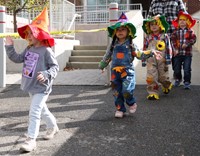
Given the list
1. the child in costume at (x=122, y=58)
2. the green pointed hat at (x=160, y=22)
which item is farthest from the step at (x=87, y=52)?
the child in costume at (x=122, y=58)

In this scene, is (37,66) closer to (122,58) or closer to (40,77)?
(40,77)

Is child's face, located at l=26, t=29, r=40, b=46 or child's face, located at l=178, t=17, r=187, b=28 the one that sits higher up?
child's face, located at l=178, t=17, r=187, b=28

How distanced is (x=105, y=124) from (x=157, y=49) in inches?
79.4

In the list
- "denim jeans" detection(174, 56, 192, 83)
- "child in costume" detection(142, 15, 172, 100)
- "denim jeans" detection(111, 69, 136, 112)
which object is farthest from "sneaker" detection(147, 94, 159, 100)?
"denim jeans" detection(174, 56, 192, 83)

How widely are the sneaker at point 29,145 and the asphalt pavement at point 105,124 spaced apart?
0.18ft

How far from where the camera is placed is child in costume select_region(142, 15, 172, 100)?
609cm

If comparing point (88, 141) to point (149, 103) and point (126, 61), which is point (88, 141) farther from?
point (149, 103)

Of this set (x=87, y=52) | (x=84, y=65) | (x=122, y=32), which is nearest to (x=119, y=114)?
(x=122, y=32)

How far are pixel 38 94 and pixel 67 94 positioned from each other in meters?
2.96

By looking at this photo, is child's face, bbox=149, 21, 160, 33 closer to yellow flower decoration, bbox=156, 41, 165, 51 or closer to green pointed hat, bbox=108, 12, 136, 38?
yellow flower decoration, bbox=156, 41, 165, 51

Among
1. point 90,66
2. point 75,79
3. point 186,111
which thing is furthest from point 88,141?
point 90,66

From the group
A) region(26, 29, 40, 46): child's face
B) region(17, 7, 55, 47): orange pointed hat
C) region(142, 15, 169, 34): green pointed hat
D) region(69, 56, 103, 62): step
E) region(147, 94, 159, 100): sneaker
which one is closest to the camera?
region(17, 7, 55, 47): orange pointed hat

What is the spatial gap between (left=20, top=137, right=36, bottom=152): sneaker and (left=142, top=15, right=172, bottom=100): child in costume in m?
2.92

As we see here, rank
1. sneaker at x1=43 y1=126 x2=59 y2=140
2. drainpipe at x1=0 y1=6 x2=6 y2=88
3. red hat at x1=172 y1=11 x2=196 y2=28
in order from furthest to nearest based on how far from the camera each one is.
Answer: drainpipe at x1=0 y1=6 x2=6 y2=88 → red hat at x1=172 y1=11 x2=196 y2=28 → sneaker at x1=43 y1=126 x2=59 y2=140
